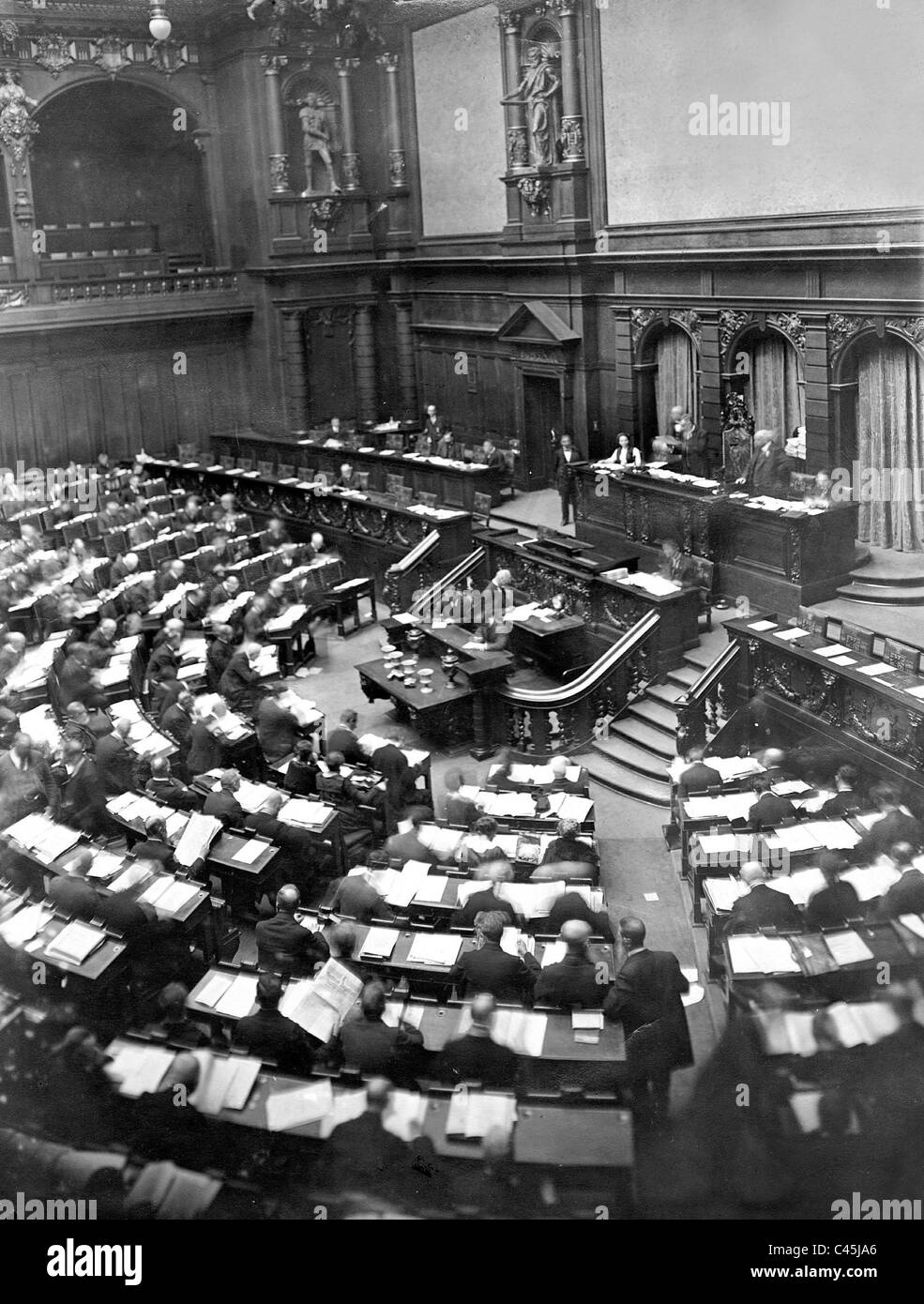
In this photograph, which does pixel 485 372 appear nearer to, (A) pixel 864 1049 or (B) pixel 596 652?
(B) pixel 596 652

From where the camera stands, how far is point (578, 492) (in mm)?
18875

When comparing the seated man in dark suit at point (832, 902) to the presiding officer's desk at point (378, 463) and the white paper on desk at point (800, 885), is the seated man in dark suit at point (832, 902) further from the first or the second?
the presiding officer's desk at point (378, 463)

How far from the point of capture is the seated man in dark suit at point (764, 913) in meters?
8.60

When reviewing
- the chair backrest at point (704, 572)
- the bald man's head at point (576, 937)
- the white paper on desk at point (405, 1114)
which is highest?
the chair backrest at point (704, 572)

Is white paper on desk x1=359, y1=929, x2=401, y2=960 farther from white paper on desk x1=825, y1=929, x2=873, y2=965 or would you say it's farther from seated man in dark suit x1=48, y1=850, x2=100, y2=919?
white paper on desk x1=825, y1=929, x2=873, y2=965

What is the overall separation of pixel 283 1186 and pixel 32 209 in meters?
24.8

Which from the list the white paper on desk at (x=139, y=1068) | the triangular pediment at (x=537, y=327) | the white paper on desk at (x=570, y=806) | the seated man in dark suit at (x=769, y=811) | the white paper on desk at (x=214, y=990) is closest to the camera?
the white paper on desk at (x=139, y=1068)

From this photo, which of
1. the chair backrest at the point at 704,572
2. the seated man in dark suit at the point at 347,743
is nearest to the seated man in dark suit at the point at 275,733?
the seated man in dark suit at the point at 347,743

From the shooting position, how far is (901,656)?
11.5m

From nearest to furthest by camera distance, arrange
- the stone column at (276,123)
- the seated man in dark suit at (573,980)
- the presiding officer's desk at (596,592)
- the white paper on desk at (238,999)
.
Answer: the seated man in dark suit at (573,980) < the white paper on desk at (238,999) < the presiding officer's desk at (596,592) < the stone column at (276,123)

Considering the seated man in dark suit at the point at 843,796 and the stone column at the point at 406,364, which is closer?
the seated man in dark suit at the point at 843,796

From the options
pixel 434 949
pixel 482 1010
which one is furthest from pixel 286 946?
pixel 482 1010

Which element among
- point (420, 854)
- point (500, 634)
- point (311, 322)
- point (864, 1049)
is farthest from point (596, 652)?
point (311, 322)

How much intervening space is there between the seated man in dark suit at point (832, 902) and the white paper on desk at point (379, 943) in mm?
2937
